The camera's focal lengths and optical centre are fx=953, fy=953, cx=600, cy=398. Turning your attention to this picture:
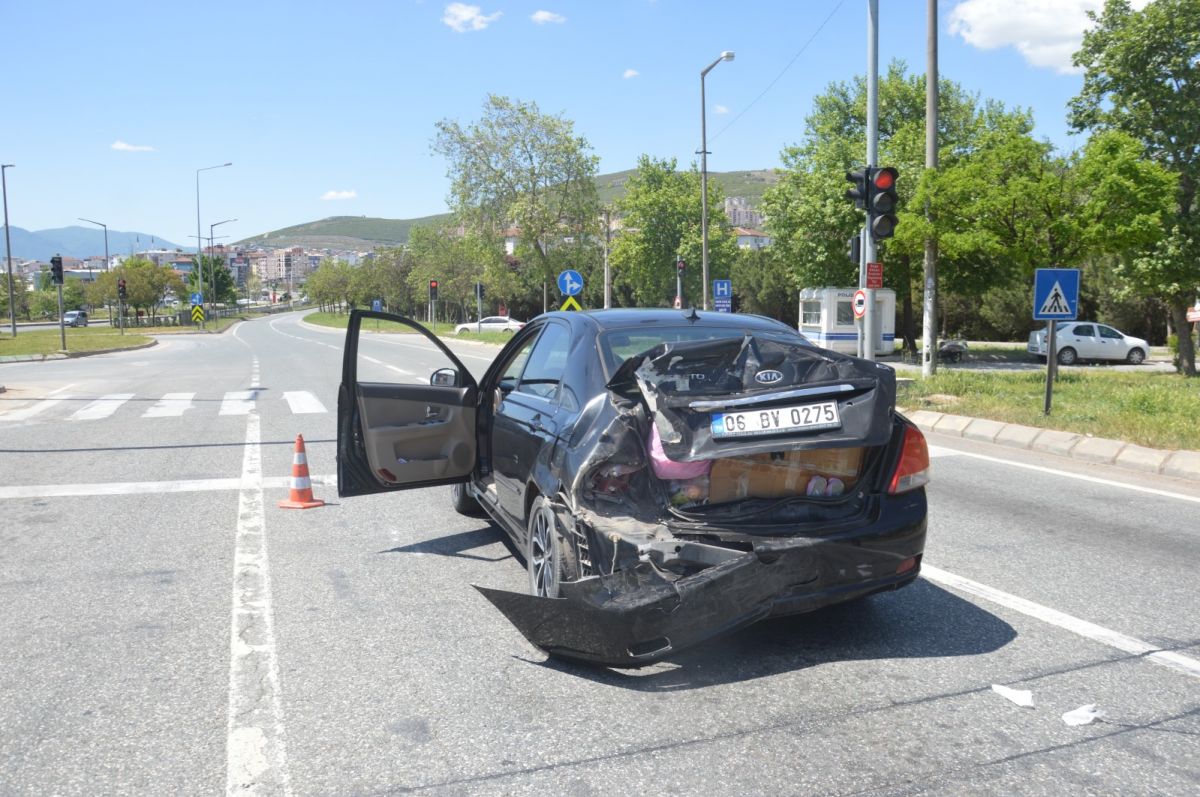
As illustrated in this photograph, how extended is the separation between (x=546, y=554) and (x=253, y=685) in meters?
1.41

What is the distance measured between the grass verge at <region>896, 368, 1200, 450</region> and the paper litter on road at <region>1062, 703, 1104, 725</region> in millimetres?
7263

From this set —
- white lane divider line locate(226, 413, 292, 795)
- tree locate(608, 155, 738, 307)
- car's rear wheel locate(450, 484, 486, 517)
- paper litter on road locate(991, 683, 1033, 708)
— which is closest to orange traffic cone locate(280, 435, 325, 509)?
white lane divider line locate(226, 413, 292, 795)

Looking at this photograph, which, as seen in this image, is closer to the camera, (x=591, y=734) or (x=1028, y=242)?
(x=591, y=734)

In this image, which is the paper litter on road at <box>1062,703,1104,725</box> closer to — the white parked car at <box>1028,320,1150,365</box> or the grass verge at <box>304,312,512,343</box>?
the grass verge at <box>304,312,512,343</box>

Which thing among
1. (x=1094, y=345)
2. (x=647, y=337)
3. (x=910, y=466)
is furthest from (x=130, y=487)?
(x=1094, y=345)

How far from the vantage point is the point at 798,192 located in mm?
38781

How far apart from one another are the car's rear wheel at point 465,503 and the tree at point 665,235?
195 ft

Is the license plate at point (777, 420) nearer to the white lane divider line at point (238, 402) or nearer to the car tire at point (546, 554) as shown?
the car tire at point (546, 554)

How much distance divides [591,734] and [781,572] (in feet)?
3.39

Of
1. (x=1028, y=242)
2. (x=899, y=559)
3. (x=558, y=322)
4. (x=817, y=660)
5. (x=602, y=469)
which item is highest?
(x=1028, y=242)

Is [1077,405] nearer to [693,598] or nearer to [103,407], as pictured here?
[693,598]

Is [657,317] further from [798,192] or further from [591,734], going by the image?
[798,192]

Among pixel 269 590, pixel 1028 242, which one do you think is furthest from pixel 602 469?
pixel 1028 242

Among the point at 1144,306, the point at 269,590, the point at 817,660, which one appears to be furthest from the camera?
the point at 1144,306
